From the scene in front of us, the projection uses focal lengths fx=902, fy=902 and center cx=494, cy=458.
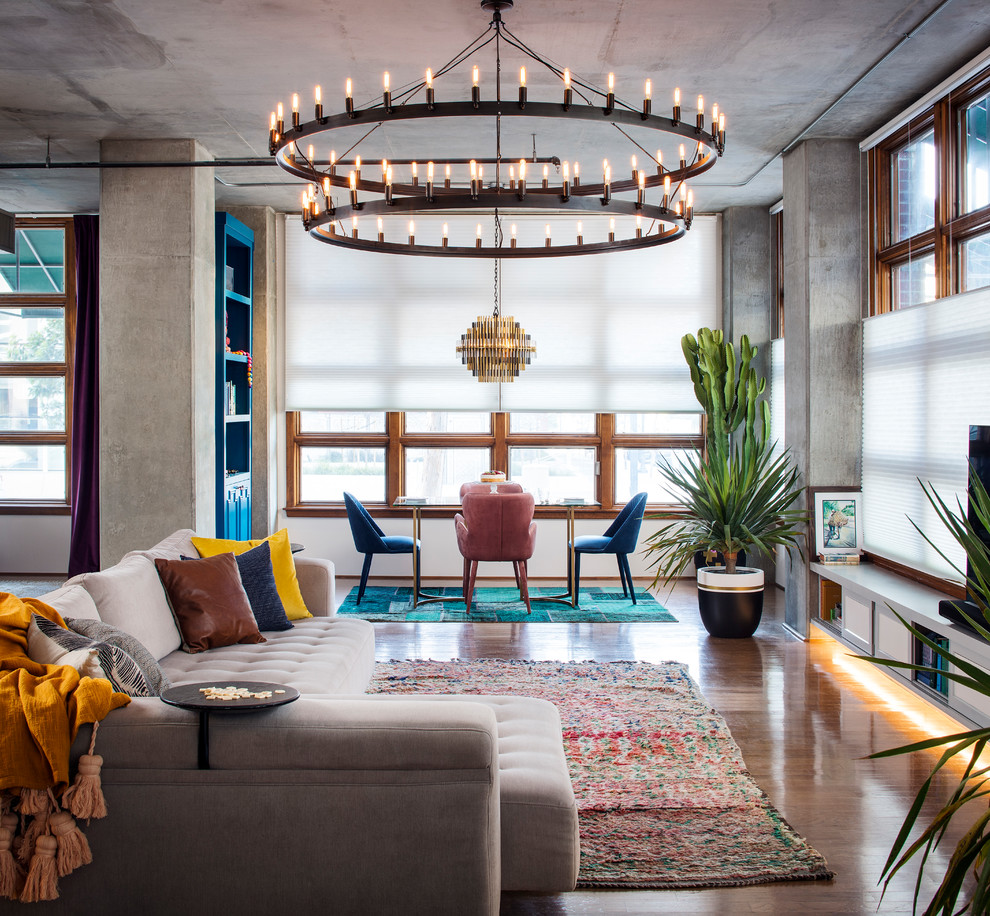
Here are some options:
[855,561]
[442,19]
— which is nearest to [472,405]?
[855,561]

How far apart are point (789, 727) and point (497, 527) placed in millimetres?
2691

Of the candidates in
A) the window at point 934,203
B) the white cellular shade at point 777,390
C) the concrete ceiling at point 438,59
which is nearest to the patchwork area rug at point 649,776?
the window at point 934,203

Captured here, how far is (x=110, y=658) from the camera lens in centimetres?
254

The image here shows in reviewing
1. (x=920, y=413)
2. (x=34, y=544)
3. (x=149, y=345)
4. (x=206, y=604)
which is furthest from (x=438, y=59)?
(x=34, y=544)

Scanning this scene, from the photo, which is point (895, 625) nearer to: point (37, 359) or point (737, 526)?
point (737, 526)

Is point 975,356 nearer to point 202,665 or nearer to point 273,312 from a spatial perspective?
point 202,665

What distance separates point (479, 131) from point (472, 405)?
290cm

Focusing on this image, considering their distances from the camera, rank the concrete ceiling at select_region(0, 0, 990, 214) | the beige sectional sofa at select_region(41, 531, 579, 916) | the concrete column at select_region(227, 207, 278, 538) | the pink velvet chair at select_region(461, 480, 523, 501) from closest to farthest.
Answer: the beige sectional sofa at select_region(41, 531, 579, 916)
the concrete ceiling at select_region(0, 0, 990, 214)
the pink velvet chair at select_region(461, 480, 523, 501)
the concrete column at select_region(227, 207, 278, 538)

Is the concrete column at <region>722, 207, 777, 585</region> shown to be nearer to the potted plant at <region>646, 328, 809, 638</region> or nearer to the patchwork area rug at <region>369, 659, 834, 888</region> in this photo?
the potted plant at <region>646, 328, 809, 638</region>

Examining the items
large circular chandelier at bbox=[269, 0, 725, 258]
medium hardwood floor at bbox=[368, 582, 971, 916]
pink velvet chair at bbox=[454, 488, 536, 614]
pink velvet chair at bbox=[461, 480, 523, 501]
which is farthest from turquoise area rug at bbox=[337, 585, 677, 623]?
large circular chandelier at bbox=[269, 0, 725, 258]

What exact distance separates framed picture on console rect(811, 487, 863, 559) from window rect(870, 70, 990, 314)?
1.23 m

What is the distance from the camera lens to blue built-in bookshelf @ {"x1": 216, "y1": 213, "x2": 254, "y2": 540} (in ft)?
21.8

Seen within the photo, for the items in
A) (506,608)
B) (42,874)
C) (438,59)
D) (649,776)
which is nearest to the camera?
(42,874)

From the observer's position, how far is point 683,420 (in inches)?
330
